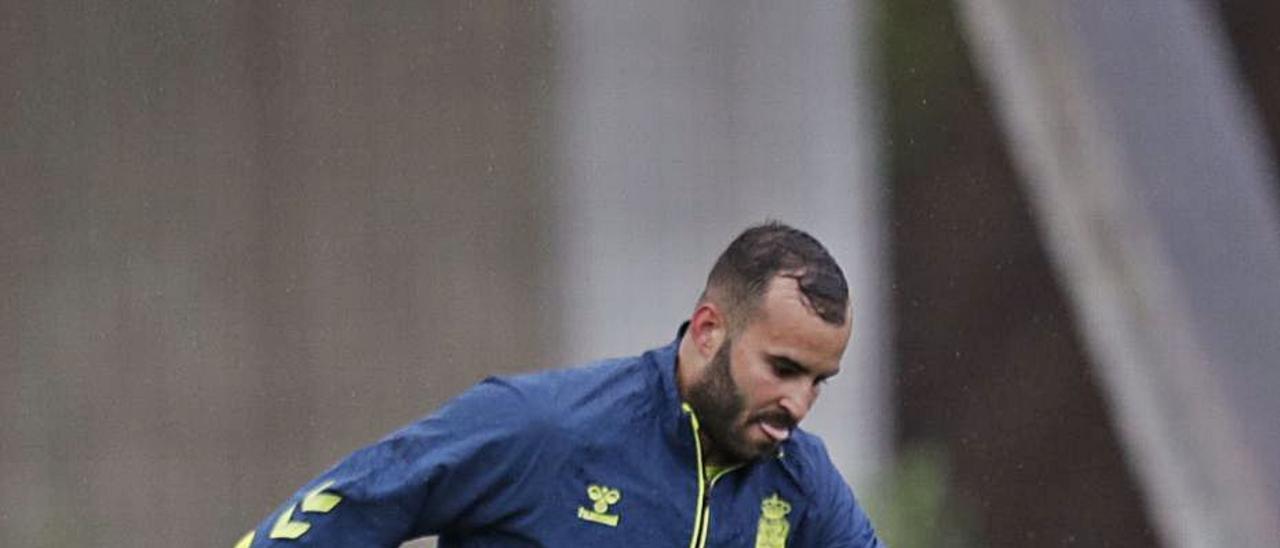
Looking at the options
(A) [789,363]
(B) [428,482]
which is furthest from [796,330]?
(B) [428,482]

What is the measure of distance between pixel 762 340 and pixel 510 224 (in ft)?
23.3

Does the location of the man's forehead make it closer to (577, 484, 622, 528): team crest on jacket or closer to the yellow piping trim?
the yellow piping trim

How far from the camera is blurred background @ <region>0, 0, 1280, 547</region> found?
29.8 ft

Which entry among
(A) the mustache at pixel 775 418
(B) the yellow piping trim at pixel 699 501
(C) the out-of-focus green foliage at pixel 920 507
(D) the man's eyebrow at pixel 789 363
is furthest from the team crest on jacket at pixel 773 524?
(C) the out-of-focus green foliage at pixel 920 507

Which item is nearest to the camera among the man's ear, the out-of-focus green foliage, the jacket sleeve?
the jacket sleeve

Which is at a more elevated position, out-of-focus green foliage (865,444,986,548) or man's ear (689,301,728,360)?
man's ear (689,301,728,360)

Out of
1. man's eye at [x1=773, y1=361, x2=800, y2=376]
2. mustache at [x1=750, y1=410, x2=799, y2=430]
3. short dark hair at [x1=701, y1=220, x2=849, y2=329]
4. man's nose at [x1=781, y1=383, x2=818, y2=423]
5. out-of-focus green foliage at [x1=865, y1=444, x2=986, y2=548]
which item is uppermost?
short dark hair at [x1=701, y1=220, x2=849, y2=329]

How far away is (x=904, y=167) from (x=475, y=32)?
Answer: 211cm

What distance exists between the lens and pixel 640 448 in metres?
4.37

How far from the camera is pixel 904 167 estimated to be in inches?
394

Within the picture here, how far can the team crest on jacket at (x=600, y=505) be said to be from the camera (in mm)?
4320

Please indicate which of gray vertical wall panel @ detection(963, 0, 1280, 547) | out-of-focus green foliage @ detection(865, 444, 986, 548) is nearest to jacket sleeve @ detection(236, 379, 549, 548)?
gray vertical wall panel @ detection(963, 0, 1280, 547)

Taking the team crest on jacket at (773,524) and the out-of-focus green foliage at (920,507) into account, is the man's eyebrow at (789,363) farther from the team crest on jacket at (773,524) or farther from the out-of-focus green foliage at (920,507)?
the out-of-focus green foliage at (920,507)

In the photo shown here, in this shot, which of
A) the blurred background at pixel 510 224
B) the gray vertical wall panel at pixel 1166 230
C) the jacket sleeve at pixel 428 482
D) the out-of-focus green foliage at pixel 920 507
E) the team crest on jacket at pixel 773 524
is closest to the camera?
the jacket sleeve at pixel 428 482
